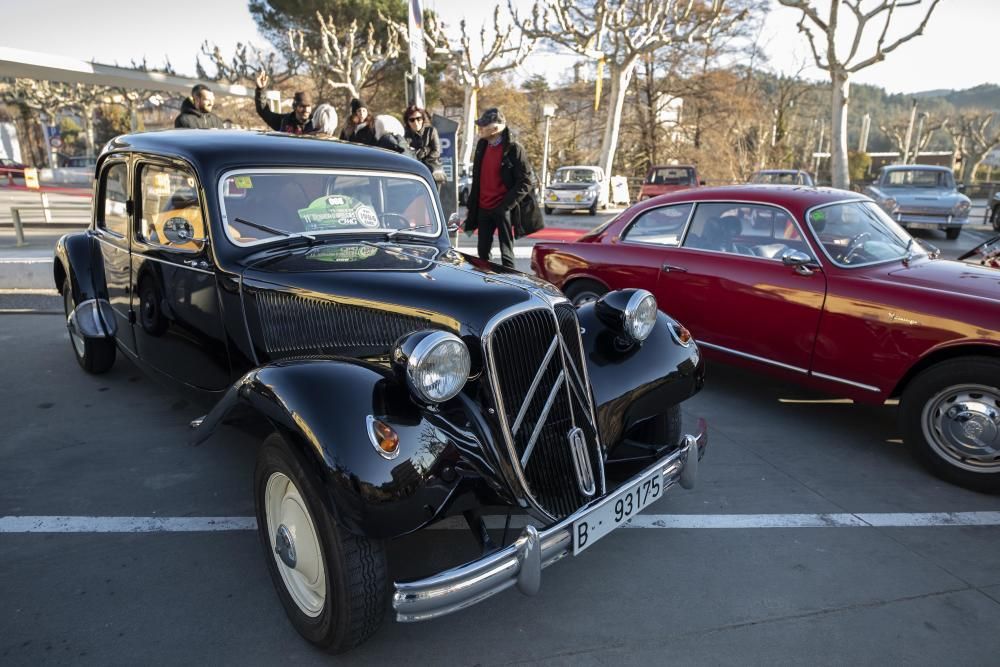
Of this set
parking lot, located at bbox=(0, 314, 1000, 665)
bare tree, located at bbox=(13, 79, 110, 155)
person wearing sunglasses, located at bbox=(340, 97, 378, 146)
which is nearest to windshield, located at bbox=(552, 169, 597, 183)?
person wearing sunglasses, located at bbox=(340, 97, 378, 146)

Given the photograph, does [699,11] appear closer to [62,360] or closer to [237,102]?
[237,102]

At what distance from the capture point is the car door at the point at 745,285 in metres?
3.95

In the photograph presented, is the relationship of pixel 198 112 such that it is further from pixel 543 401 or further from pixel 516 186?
pixel 543 401

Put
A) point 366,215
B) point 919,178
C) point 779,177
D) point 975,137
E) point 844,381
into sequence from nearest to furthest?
1. point 366,215
2. point 844,381
3. point 919,178
4. point 779,177
5. point 975,137

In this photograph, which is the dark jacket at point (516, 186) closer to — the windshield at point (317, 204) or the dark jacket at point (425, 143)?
the dark jacket at point (425, 143)

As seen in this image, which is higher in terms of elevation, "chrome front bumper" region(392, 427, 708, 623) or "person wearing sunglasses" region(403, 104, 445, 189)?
"person wearing sunglasses" region(403, 104, 445, 189)

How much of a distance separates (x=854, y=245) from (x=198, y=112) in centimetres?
597

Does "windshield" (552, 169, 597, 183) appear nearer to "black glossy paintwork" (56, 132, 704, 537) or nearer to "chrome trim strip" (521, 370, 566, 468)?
"black glossy paintwork" (56, 132, 704, 537)

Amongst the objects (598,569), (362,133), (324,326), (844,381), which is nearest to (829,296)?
(844,381)

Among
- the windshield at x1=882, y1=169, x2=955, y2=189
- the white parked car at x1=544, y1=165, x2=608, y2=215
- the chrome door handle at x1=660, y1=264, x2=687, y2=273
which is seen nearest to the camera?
the chrome door handle at x1=660, y1=264, x2=687, y2=273

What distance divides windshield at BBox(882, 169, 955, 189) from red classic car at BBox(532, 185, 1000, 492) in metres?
12.4

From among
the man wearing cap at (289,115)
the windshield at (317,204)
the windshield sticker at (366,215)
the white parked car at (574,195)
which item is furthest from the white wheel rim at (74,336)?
the white parked car at (574,195)

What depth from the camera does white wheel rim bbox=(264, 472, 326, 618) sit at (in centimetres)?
218

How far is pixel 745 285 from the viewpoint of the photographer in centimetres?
421
